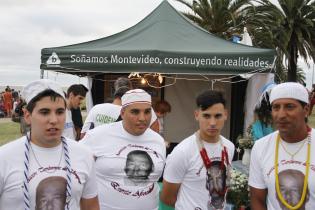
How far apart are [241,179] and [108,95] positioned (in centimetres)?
703

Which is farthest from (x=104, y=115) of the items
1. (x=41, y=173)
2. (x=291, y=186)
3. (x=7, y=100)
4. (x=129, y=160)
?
(x=7, y=100)

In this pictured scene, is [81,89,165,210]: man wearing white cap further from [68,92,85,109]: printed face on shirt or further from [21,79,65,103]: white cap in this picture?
[68,92,85,109]: printed face on shirt

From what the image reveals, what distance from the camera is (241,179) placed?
4.56 metres

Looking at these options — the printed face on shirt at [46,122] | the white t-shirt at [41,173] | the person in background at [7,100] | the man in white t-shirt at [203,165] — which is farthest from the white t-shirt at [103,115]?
the person in background at [7,100]

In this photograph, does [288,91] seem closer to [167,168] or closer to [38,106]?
[167,168]

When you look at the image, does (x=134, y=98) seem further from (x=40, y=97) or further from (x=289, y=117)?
(x=289, y=117)

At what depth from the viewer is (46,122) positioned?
2.26 m

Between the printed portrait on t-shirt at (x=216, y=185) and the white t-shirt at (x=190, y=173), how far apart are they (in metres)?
0.02

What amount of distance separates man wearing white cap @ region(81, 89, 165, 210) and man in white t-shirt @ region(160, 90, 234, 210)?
206 mm

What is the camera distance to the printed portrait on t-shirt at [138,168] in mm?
3193

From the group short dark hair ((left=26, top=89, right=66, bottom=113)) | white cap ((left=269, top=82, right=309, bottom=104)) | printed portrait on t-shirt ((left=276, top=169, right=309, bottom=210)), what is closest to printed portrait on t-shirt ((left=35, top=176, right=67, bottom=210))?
short dark hair ((left=26, top=89, right=66, bottom=113))

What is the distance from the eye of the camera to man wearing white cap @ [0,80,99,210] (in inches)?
86.4

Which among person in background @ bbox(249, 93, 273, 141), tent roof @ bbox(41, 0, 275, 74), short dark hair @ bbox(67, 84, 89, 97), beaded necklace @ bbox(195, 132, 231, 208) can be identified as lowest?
beaded necklace @ bbox(195, 132, 231, 208)

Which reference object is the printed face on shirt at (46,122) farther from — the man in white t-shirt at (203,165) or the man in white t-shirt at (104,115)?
the man in white t-shirt at (104,115)
